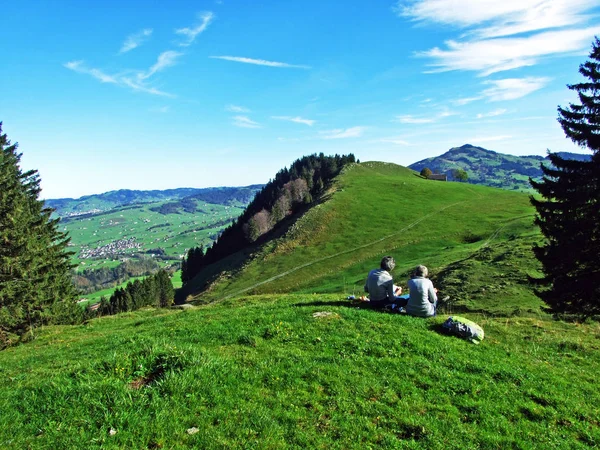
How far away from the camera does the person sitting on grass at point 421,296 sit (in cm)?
1659

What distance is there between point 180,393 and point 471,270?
39631 mm

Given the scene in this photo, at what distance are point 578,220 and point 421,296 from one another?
1575 centimetres

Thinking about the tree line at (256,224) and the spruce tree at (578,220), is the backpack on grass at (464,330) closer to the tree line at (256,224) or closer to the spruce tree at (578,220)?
the spruce tree at (578,220)

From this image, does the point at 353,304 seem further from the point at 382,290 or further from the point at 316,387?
the point at 316,387

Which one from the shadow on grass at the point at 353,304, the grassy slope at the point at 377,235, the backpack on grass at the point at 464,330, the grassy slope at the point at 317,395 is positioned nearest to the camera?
the grassy slope at the point at 317,395

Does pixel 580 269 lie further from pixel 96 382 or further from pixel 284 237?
pixel 284 237

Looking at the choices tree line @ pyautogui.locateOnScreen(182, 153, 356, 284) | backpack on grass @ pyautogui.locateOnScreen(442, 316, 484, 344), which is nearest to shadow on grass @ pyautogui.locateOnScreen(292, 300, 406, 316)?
backpack on grass @ pyautogui.locateOnScreen(442, 316, 484, 344)

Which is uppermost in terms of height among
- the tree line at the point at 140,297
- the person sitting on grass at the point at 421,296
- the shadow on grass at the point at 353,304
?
the person sitting on grass at the point at 421,296

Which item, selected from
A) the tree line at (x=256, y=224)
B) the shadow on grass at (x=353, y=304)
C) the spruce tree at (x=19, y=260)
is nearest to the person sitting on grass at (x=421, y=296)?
the shadow on grass at (x=353, y=304)

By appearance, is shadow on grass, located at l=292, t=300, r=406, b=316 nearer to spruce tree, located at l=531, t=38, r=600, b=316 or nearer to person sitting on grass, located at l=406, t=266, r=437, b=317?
person sitting on grass, located at l=406, t=266, r=437, b=317

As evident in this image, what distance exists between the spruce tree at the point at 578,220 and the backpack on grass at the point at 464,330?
14753 millimetres

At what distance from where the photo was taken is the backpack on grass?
48.0 ft

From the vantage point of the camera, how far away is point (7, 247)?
32656 mm

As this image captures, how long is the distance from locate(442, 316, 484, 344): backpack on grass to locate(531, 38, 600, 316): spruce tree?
581 inches
